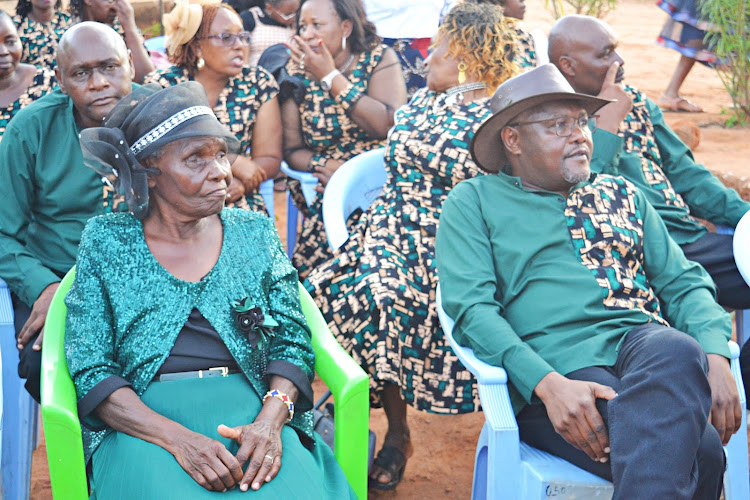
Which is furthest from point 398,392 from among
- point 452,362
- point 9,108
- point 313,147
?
point 9,108

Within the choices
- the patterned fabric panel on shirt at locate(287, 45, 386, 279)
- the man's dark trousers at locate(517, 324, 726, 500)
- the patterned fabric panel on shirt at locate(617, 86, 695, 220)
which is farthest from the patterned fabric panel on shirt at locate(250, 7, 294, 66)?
the man's dark trousers at locate(517, 324, 726, 500)

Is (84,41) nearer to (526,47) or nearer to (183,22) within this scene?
(183,22)

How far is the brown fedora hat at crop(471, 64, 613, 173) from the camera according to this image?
3076 millimetres

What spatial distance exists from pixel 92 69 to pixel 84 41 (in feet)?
0.38

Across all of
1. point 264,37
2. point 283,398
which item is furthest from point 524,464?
point 264,37

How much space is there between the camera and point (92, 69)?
3.51m

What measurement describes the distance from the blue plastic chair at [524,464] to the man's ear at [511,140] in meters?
0.77

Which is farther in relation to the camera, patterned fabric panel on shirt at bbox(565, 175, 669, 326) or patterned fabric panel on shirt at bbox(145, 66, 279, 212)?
patterned fabric panel on shirt at bbox(145, 66, 279, 212)

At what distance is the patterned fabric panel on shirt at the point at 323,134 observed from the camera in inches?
182

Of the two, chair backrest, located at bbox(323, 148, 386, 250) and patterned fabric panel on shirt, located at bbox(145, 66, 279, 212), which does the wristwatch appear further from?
chair backrest, located at bbox(323, 148, 386, 250)

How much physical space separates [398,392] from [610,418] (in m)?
1.34

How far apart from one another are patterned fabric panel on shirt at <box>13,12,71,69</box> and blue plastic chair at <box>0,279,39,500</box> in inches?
100

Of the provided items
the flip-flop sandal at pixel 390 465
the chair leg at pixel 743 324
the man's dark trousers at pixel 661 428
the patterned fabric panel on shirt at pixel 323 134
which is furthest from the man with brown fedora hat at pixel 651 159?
the flip-flop sandal at pixel 390 465

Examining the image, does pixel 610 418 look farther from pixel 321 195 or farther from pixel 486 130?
pixel 321 195
